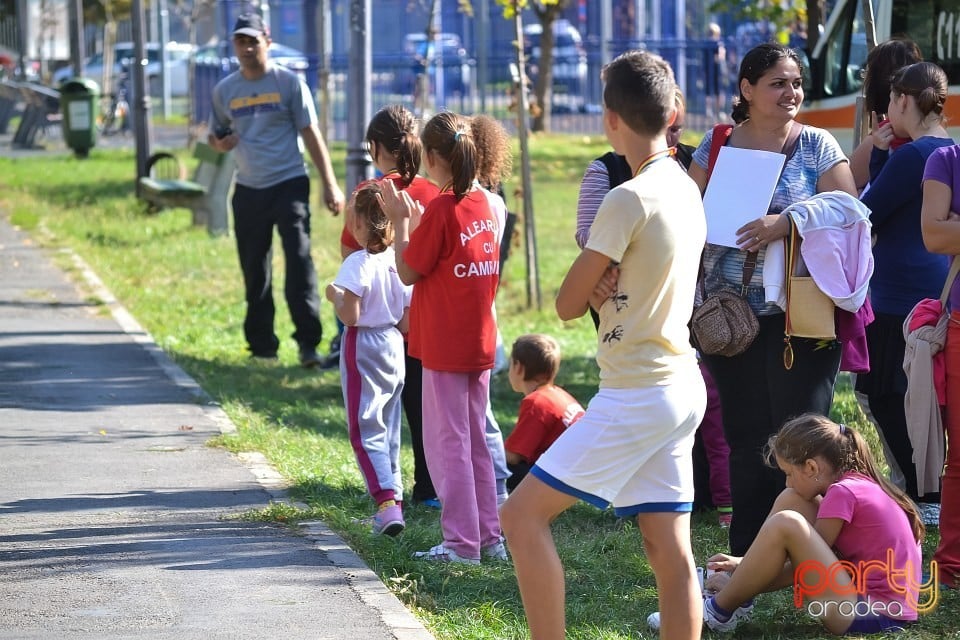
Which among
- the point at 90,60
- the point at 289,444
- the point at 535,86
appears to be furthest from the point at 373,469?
the point at 90,60

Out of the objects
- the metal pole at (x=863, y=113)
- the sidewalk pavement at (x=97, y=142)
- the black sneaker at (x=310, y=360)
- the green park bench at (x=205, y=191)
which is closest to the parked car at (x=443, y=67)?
the sidewalk pavement at (x=97, y=142)

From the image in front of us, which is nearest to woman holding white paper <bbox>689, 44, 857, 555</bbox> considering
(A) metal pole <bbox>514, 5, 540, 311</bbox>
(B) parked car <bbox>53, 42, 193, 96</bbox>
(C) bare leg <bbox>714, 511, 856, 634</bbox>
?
(C) bare leg <bbox>714, 511, 856, 634</bbox>

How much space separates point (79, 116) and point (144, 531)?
1934 centimetres

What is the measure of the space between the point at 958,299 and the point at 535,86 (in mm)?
23228

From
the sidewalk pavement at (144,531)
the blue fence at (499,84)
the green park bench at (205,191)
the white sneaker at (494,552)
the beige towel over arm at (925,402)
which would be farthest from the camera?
the blue fence at (499,84)

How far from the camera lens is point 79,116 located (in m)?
23.7

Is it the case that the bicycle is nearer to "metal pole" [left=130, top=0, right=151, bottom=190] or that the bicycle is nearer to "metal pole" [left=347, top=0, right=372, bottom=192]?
"metal pole" [left=130, top=0, right=151, bottom=190]

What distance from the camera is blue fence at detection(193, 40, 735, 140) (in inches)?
1073

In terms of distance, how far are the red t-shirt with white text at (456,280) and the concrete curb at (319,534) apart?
79cm

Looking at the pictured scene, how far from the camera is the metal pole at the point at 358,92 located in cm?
955

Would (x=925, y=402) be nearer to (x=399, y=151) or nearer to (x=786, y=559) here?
(x=786, y=559)

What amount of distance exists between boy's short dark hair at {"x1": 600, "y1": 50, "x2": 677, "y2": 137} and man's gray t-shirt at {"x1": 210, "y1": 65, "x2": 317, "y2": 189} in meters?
5.70

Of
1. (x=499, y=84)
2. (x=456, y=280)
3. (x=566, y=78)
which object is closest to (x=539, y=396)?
(x=456, y=280)

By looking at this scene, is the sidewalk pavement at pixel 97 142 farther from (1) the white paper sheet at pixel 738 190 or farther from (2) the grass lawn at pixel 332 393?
(1) the white paper sheet at pixel 738 190
